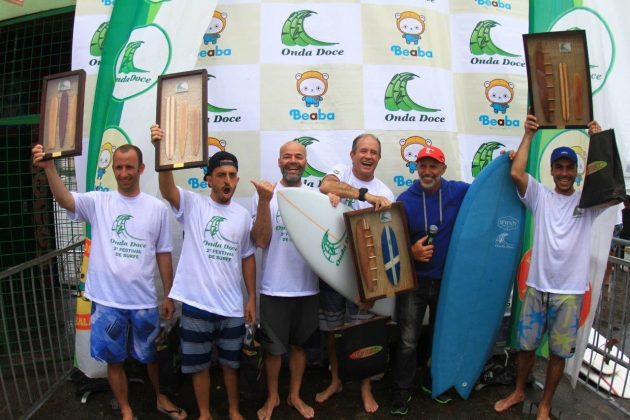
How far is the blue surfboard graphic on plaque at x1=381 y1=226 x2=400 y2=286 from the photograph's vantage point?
2.96 metres

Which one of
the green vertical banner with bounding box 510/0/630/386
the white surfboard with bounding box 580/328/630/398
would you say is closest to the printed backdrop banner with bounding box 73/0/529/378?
the green vertical banner with bounding box 510/0/630/386

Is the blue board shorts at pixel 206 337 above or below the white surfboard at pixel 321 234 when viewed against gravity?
below

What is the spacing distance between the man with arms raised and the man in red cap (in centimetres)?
156

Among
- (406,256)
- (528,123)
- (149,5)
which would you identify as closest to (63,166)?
(149,5)

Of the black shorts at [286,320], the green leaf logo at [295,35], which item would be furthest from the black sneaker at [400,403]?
the green leaf logo at [295,35]

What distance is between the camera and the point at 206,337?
277 centimetres

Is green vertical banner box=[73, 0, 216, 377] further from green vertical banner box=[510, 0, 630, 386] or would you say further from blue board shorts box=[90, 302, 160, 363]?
green vertical banner box=[510, 0, 630, 386]

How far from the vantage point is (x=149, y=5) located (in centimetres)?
351

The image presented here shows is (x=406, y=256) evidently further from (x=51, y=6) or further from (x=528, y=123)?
(x=51, y=6)

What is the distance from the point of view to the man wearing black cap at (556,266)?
292 cm

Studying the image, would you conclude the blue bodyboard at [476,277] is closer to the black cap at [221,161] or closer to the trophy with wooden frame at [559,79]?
the trophy with wooden frame at [559,79]

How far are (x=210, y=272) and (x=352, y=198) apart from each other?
0.98 meters

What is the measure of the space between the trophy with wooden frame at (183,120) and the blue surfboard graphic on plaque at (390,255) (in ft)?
3.89

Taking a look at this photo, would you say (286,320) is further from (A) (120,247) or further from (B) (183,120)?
(B) (183,120)
